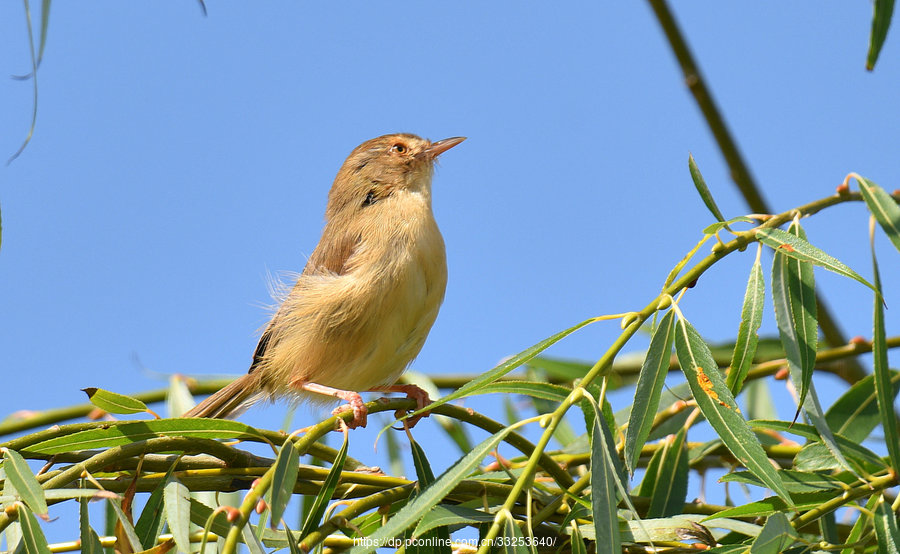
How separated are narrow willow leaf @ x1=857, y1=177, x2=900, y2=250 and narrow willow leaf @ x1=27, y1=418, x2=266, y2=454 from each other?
5.27 ft

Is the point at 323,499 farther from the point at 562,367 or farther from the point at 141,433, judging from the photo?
the point at 562,367

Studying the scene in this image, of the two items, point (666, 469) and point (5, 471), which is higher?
point (5, 471)

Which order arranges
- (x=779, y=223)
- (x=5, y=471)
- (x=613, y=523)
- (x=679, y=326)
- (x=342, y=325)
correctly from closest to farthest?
(x=613, y=523) → (x=5, y=471) → (x=679, y=326) → (x=779, y=223) → (x=342, y=325)

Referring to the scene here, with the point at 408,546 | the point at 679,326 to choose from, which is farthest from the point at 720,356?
the point at 408,546

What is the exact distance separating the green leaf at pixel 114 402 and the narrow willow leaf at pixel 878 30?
6.37 ft

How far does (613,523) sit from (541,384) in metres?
0.47

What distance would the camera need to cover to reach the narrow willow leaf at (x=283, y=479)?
1.80 m

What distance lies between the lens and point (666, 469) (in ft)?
8.87

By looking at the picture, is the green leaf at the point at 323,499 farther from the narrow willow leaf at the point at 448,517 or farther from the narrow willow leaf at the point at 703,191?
the narrow willow leaf at the point at 703,191

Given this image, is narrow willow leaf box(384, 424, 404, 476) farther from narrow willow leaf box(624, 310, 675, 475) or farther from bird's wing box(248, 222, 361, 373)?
narrow willow leaf box(624, 310, 675, 475)

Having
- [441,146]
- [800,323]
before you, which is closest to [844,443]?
[800,323]

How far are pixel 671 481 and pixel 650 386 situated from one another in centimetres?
72

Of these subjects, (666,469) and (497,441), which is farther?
(666,469)

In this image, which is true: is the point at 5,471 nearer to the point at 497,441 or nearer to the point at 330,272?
the point at 497,441
